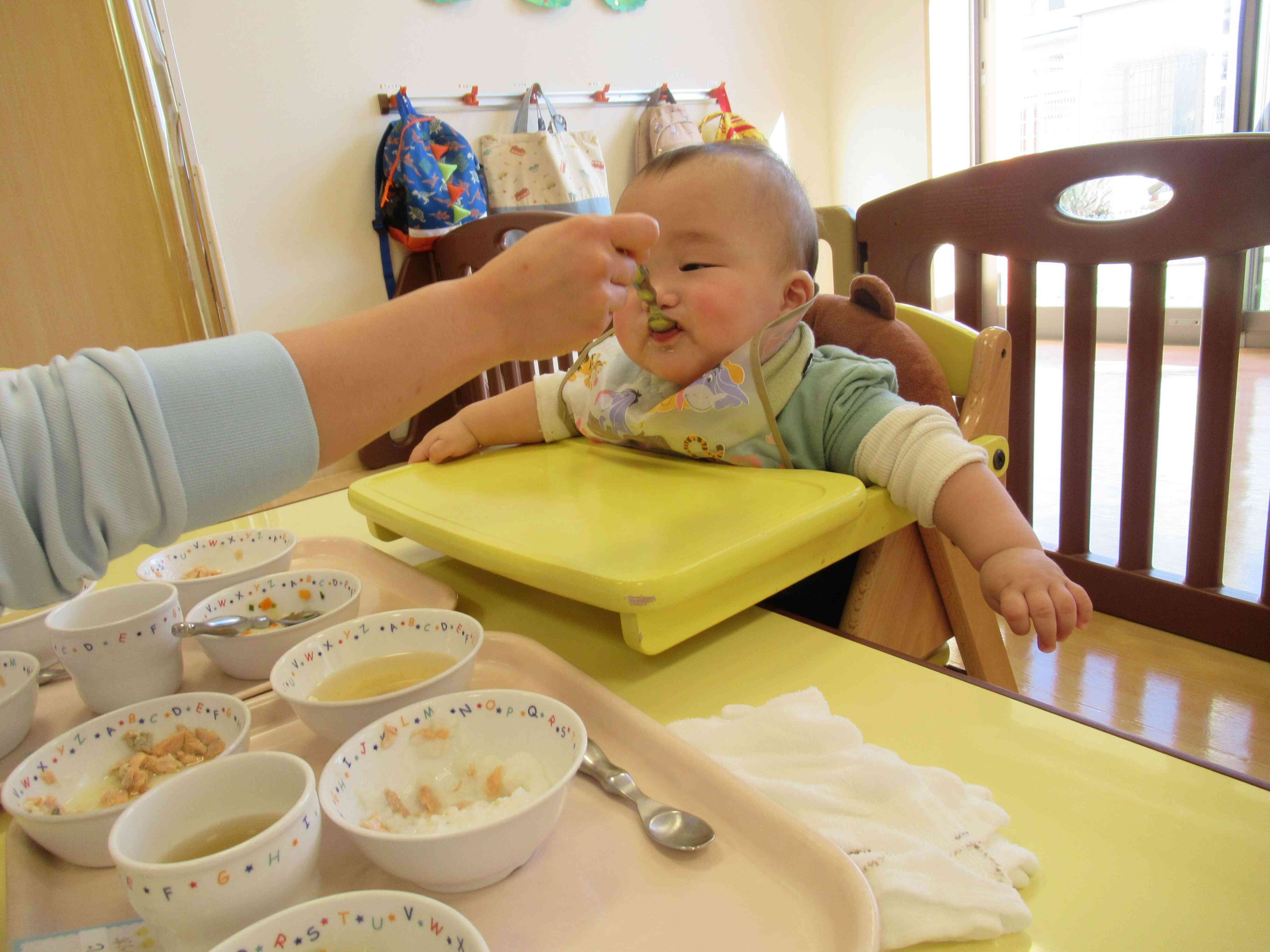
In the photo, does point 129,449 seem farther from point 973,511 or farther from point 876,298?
A: point 876,298

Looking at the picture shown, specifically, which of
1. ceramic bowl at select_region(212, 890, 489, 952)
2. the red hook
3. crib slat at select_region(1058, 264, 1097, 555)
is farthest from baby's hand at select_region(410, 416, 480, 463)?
the red hook

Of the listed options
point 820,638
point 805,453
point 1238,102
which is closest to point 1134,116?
point 1238,102

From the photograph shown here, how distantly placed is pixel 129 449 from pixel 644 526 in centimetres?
36

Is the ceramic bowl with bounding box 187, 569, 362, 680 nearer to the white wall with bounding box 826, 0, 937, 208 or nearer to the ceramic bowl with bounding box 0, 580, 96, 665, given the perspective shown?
the ceramic bowl with bounding box 0, 580, 96, 665

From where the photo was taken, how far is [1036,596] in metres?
0.61

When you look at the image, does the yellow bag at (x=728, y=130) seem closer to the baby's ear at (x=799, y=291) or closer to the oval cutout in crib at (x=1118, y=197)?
the baby's ear at (x=799, y=291)

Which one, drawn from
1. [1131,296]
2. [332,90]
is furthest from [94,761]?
[332,90]

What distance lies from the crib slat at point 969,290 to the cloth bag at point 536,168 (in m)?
1.64

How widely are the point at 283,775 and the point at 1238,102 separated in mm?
4153

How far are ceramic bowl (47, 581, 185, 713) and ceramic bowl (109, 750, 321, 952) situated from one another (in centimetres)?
20

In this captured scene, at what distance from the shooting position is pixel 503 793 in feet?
1.31

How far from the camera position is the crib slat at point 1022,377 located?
114cm

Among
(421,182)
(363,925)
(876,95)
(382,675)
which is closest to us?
(363,925)

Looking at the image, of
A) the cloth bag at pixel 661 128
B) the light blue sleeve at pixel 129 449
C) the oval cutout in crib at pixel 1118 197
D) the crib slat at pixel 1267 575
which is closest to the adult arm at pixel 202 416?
the light blue sleeve at pixel 129 449
